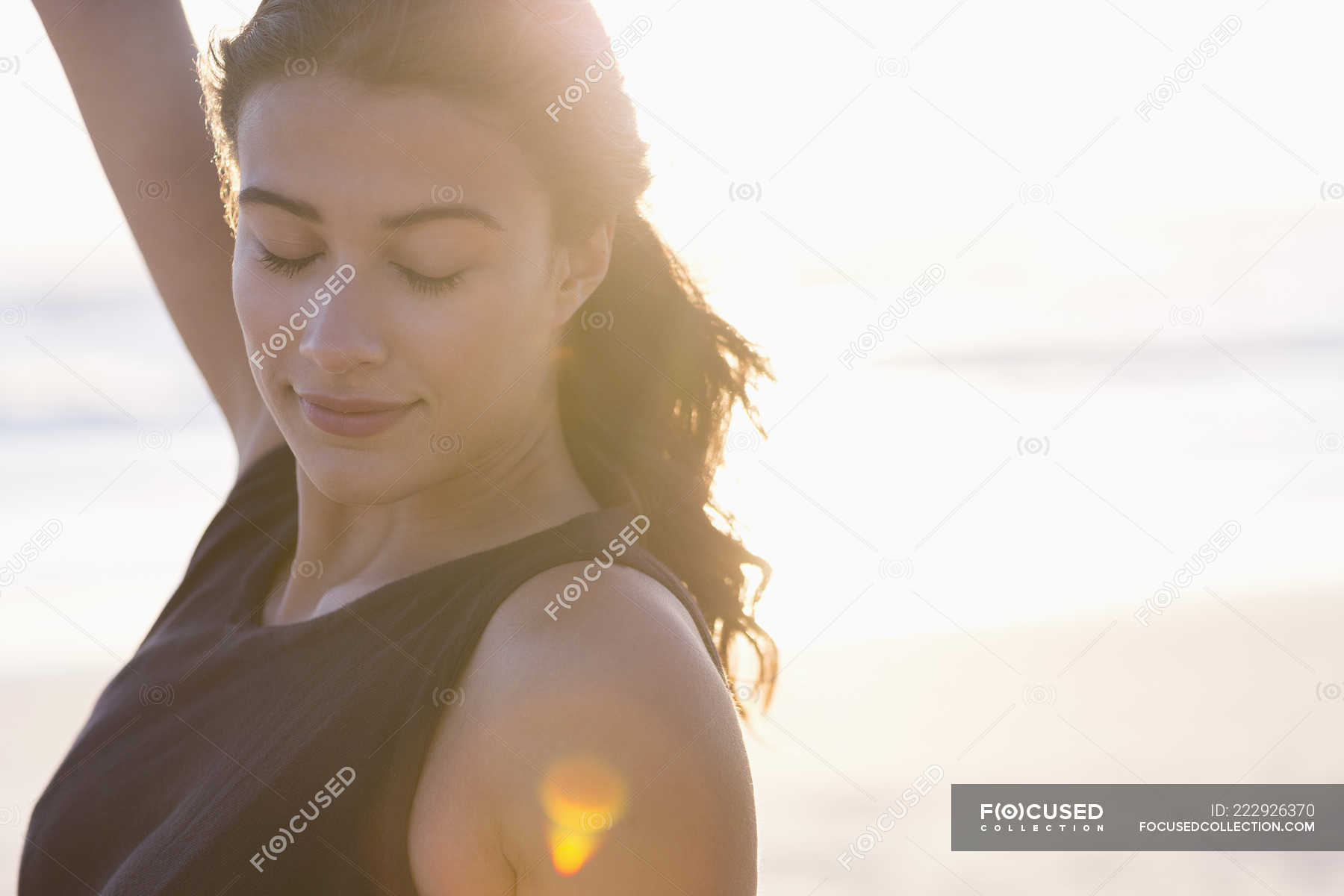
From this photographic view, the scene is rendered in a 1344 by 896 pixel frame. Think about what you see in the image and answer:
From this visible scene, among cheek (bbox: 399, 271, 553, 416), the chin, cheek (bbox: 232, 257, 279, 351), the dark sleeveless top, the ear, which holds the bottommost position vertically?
the dark sleeveless top

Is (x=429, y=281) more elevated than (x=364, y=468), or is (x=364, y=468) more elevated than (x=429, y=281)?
(x=429, y=281)

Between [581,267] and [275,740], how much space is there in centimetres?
72

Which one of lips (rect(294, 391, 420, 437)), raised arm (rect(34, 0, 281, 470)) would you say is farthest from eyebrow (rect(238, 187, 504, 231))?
raised arm (rect(34, 0, 281, 470))

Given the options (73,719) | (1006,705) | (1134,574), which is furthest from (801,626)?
(73,719)

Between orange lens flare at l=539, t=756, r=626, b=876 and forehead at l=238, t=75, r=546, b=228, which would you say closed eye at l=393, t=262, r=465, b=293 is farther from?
orange lens flare at l=539, t=756, r=626, b=876

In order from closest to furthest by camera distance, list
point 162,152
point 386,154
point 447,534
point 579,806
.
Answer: point 579,806, point 386,154, point 447,534, point 162,152

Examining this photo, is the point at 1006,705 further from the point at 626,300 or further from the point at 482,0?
the point at 482,0

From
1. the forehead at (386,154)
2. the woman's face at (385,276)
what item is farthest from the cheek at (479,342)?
the forehead at (386,154)

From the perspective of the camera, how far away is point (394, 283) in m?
1.59

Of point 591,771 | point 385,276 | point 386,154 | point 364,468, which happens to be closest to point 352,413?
point 364,468

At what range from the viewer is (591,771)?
1.30 meters

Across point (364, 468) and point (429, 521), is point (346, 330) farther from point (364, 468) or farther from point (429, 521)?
point (429, 521)

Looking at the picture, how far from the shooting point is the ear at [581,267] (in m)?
1.71

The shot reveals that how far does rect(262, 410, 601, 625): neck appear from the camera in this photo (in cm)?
173
